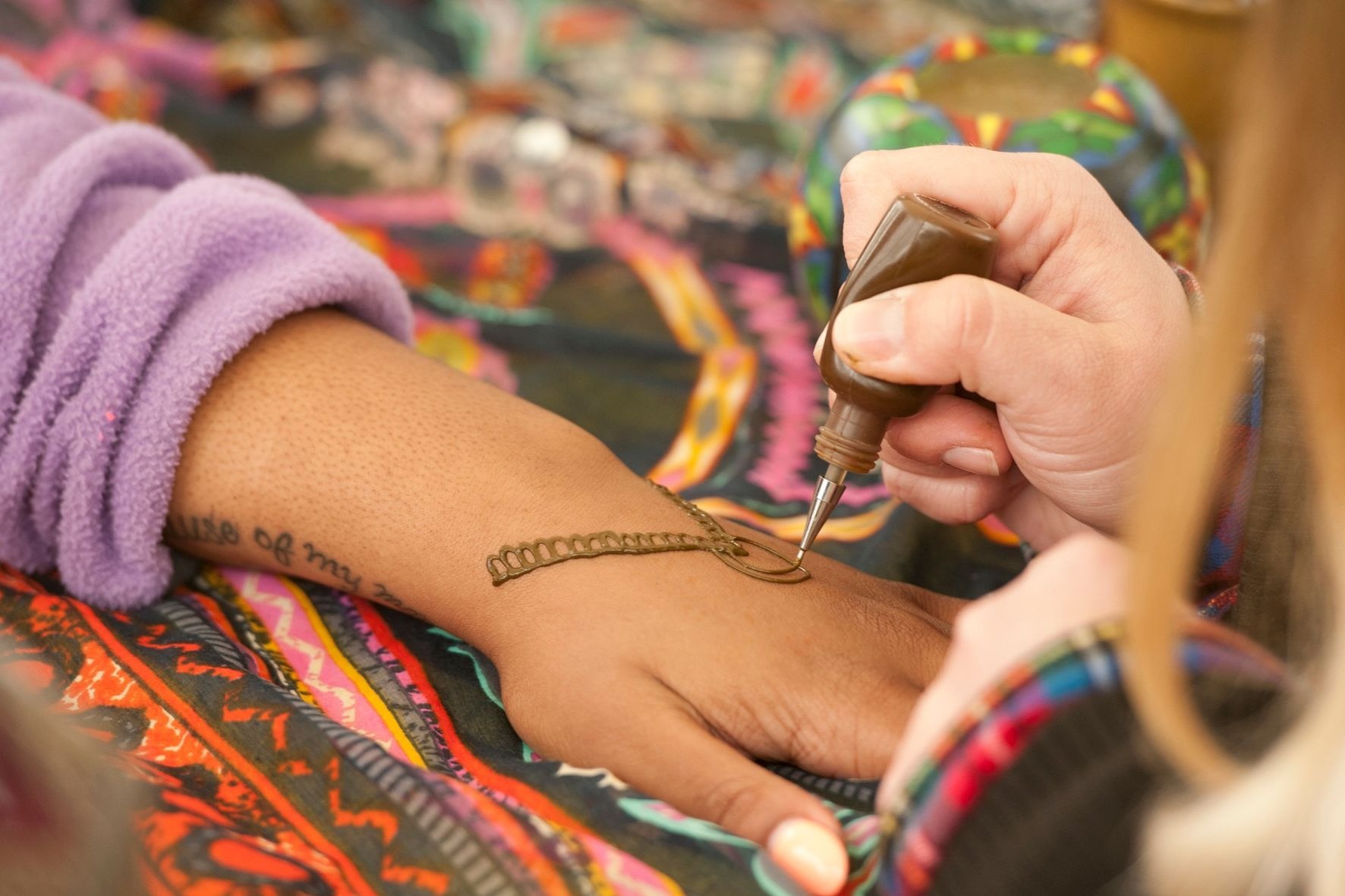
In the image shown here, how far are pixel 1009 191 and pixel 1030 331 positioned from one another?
13 cm

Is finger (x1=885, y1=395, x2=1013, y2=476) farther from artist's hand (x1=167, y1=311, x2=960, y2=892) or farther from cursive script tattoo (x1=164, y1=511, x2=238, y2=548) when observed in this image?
cursive script tattoo (x1=164, y1=511, x2=238, y2=548)

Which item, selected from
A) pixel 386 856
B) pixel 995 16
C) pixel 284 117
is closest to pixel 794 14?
pixel 995 16

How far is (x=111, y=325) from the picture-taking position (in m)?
0.78

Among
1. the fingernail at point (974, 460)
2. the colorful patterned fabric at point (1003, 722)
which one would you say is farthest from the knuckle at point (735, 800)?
the fingernail at point (974, 460)

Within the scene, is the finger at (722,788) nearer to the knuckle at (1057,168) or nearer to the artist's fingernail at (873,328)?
the artist's fingernail at (873,328)

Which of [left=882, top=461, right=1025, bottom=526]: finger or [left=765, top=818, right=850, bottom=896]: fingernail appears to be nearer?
[left=765, top=818, right=850, bottom=896]: fingernail

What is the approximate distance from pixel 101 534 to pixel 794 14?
1548mm

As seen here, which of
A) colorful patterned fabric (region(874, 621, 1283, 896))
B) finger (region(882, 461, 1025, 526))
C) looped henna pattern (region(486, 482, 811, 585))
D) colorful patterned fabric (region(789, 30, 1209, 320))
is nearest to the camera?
colorful patterned fabric (region(874, 621, 1283, 896))

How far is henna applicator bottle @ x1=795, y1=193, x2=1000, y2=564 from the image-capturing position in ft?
2.31

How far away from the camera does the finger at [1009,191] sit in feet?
2.56

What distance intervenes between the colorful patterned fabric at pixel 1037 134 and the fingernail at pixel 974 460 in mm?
270

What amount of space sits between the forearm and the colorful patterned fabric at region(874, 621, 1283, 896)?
308 mm

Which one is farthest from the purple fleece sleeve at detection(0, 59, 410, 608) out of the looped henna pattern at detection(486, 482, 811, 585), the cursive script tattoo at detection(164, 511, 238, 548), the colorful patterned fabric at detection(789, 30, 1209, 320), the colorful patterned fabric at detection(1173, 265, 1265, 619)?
the colorful patterned fabric at detection(1173, 265, 1265, 619)

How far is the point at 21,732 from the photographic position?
0.51m
